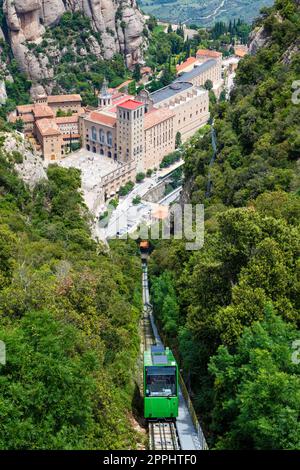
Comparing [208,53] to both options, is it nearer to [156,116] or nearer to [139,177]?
[156,116]

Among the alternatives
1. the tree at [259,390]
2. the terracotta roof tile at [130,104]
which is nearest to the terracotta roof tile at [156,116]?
the terracotta roof tile at [130,104]

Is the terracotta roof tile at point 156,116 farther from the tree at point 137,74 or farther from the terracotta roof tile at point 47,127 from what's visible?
the tree at point 137,74

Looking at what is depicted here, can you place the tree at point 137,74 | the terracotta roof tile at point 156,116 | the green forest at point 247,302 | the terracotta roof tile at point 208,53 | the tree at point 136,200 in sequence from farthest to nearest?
the terracotta roof tile at point 208,53
the tree at point 137,74
the terracotta roof tile at point 156,116
the tree at point 136,200
the green forest at point 247,302

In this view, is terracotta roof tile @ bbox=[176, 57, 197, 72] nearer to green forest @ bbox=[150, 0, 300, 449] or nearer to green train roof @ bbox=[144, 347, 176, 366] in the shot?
green forest @ bbox=[150, 0, 300, 449]

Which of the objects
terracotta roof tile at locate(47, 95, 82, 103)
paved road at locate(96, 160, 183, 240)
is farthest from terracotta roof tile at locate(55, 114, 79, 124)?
paved road at locate(96, 160, 183, 240)

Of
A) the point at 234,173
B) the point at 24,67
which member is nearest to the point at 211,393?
the point at 234,173
